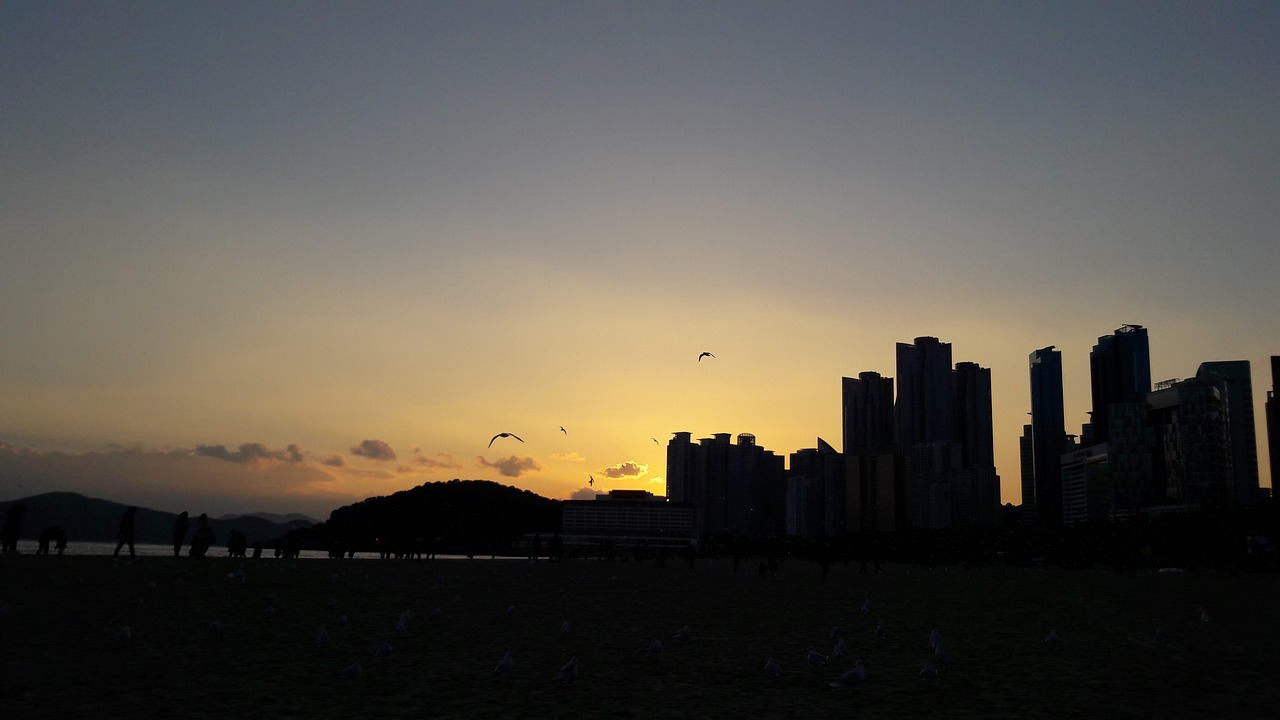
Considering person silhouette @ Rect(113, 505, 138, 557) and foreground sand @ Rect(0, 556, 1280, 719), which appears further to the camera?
person silhouette @ Rect(113, 505, 138, 557)

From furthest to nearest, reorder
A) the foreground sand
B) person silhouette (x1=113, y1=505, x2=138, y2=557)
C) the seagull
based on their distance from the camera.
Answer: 1. person silhouette (x1=113, y1=505, x2=138, y2=557)
2. the seagull
3. the foreground sand

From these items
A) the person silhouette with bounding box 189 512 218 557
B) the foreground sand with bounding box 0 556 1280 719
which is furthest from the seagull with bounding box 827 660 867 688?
the person silhouette with bounding box 189 512 218 557

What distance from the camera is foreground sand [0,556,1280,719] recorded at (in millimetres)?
10719

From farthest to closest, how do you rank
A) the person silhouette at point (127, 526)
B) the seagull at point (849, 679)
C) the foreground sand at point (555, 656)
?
the person silhouette at point (127, 526), the seagull at point (849, 679), the foreground sand at point (555, 656)

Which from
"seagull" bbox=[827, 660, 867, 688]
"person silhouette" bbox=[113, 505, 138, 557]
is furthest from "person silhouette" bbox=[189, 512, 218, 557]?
"seagull" bbox=[827, 660, 867, 688]

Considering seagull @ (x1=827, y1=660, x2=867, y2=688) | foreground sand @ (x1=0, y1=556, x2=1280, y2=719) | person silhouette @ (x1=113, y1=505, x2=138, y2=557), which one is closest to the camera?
foreground sand @ (x1=0, y1=556, x2=1280, y2=719)

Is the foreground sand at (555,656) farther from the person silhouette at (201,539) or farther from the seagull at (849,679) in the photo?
the person silhouette at (201,539)

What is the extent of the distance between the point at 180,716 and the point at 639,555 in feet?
253

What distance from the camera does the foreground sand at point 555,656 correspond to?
10.7m

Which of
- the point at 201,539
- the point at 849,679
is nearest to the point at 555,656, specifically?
the point at 849,679

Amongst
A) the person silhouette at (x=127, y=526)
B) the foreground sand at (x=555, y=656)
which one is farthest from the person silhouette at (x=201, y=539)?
the foreground sand at (x=555, y=656)

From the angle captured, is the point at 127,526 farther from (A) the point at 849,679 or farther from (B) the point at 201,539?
(A) the point at 849,679

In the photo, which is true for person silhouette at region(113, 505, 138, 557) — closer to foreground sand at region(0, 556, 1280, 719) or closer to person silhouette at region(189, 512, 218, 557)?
person silhouette at region(189, 512, 218, 557)

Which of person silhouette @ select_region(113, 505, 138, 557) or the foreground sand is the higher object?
person silhouette @ select_region(113, 505, 138, 557)
